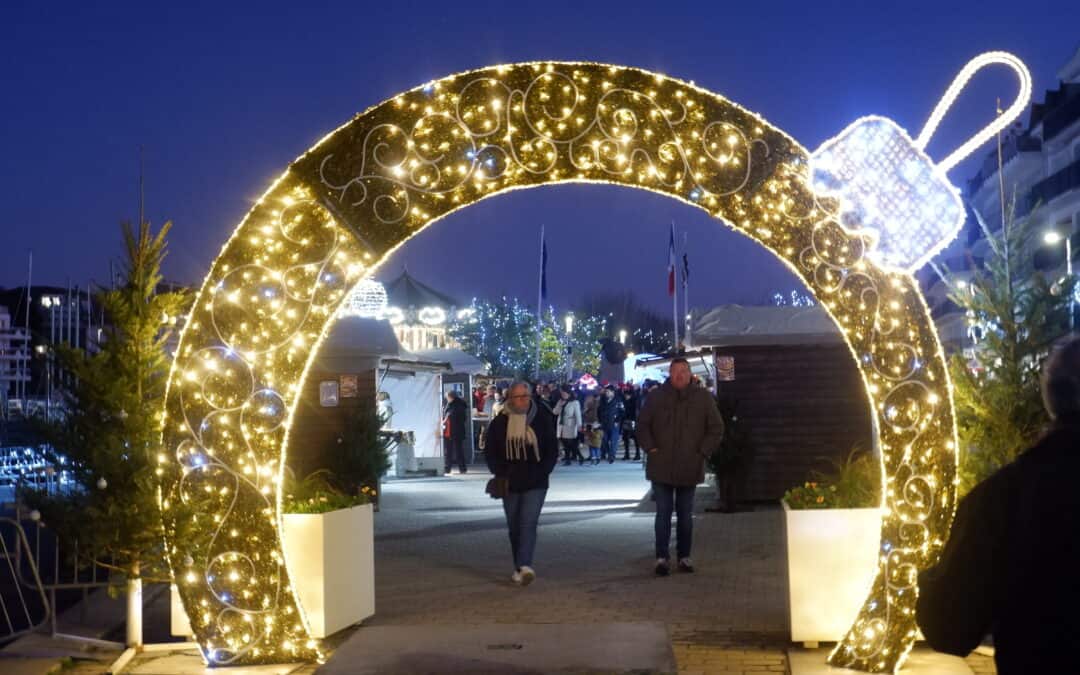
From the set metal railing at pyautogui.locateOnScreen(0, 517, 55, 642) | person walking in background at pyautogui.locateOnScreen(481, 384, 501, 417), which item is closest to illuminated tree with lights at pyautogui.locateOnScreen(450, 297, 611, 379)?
person walking in background at pyautogui.locateOnScreen(481, 384, 501, 417)

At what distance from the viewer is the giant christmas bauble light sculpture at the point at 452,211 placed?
7.80 m

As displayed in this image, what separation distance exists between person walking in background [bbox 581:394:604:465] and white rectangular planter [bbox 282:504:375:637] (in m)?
21.6

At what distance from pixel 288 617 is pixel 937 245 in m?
4.51

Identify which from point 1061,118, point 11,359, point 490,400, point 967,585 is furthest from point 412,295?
point 1061,118

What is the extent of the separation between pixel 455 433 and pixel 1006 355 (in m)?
19.5

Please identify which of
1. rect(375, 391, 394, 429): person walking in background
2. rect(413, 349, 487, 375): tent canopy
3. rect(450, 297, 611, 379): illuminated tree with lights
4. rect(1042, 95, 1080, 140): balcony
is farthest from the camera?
rect(450, 297, 611, 379): illuminated tree with lights

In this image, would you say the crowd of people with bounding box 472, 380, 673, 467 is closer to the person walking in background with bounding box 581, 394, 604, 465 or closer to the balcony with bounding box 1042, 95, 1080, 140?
the person walking in background with bounding box 581, 394, 604, 465

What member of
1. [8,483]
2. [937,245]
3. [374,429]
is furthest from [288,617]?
[8,483]

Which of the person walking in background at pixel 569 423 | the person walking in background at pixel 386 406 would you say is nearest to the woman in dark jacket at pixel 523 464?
the person walking in background at pixel 386 406

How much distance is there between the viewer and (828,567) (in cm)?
816

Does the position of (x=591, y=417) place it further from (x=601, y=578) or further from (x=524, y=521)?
(x=524, y=521)

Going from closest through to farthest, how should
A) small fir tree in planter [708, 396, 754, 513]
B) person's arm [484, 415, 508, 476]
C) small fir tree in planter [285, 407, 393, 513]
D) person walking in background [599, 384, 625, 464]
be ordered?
person's arm [484, 415, 508, 476], small fir tree in planter [708, 396, 754, 513], small fir tree in planter [285, 407, 393, 513], person walking in background [599, 384, 625, 464]

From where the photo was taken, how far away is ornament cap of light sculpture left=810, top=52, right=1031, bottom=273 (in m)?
7.66

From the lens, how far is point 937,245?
25.3ft
